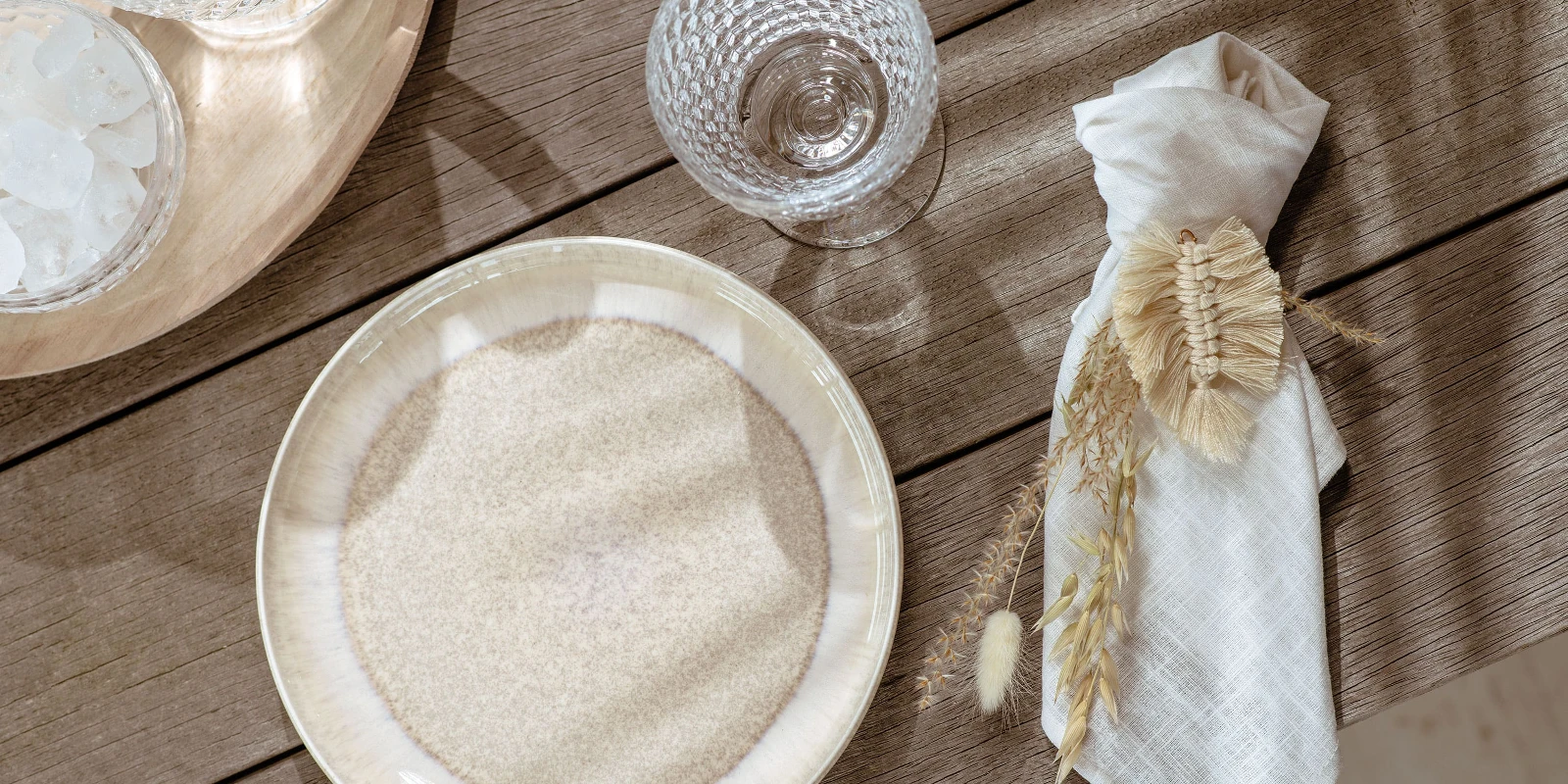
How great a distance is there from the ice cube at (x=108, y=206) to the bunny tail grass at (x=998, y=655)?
29.0 inches

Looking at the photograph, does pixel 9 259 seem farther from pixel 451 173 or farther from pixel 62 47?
pixel 451 173

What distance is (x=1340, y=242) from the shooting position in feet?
2.82

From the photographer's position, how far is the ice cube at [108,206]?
0.78 metres

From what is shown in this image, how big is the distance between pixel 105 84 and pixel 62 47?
36 mm

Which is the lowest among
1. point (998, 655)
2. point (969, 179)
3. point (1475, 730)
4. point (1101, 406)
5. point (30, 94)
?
point (1475, 730)

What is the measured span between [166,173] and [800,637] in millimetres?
614

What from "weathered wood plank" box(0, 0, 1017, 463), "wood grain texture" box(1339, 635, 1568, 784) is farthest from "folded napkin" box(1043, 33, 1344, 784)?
"wood grain texture" box(1339, 635, 1568, 784)

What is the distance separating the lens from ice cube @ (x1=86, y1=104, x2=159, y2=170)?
0.78 metres

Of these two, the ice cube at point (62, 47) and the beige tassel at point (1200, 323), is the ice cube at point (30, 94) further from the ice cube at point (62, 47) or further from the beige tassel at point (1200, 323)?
the beige tassel at point (1200, 323)

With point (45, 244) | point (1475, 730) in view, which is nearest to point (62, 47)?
point (45, 244)

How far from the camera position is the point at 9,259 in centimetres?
77

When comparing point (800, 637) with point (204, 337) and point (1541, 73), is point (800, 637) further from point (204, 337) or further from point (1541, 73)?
point (1541, 73)

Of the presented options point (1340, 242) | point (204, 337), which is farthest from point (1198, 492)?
point (204, 337)

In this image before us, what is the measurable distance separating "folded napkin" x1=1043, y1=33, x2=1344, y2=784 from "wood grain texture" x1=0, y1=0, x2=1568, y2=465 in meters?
0.07
